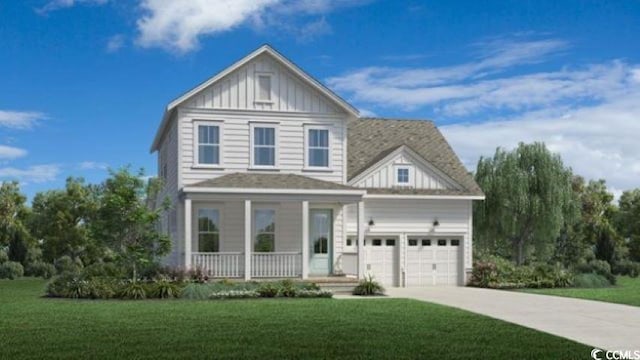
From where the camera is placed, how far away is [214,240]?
93.9ft

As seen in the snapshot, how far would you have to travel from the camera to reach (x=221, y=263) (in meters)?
27.5

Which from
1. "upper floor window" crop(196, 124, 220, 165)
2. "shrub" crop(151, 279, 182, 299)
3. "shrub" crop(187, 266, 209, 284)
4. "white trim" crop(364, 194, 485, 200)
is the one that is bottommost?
"shrub" crop(151, 279, 182, 299)

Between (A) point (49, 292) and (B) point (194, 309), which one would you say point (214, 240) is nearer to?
(A) point (49, 292)

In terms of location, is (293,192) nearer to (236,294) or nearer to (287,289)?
(287,289)

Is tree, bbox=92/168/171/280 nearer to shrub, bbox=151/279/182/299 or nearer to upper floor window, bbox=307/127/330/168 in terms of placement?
shrub, bbox=151/279/182/299

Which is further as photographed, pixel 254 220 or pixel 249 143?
pixel 254 220

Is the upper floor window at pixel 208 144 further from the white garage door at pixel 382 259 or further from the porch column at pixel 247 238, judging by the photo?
the white garage door at pixel 382 259

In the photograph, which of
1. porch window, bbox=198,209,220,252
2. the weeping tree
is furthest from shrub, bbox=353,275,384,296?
the weeping tree

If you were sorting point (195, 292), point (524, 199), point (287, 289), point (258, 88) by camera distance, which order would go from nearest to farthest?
Answer: point (195, 292) < point (287, 289) < point (258, 88) < point (524, 199)

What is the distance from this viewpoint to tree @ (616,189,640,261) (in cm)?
5097

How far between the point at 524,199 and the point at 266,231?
1360 cm

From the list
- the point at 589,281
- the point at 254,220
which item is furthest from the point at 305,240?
the point at 589,281

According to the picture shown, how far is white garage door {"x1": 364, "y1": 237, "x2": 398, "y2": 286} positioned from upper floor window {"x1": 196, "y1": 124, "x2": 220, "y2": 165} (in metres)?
6.98

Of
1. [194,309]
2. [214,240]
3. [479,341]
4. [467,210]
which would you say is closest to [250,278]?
[214,240]
